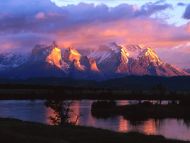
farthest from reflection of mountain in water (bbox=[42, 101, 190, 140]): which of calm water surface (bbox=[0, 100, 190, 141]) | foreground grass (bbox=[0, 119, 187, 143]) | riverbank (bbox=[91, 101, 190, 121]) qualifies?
foreground grass (bbox=[0, 119, 187, 143])

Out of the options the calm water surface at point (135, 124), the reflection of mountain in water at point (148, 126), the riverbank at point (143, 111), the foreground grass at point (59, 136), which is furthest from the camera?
the riverbank at point (143, 111)

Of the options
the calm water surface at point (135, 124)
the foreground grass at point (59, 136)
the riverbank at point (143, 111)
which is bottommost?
the riverbank at point (143, 111)

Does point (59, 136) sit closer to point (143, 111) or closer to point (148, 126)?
point (148, 126)

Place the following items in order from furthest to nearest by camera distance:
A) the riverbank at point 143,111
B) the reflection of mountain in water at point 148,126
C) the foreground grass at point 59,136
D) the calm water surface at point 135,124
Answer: the riverbank at point 143,111 < the calm water surface at point 135,124 < the reflection of mountain in water at point 148,126 < the foreground grass at point 59,136

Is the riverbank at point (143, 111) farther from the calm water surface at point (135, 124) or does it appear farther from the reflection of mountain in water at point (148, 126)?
the reflection of mountain in water at point (148, 126)

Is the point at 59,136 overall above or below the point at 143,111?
above

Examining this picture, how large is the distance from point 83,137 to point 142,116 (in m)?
80.7

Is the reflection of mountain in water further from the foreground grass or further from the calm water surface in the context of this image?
the foreground grass

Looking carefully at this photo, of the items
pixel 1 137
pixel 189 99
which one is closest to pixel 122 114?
pixel 189 99

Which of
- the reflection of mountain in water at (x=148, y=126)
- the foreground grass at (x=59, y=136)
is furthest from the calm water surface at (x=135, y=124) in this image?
the foreground grass at (x=59, y=136)

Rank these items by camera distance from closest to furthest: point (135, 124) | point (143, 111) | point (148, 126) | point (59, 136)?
point (59, 136)
point (148, 126)
point (135, 124)
point (143, 111)

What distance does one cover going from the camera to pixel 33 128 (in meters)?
43.0

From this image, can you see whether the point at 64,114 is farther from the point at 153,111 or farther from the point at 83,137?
the point at 153,111

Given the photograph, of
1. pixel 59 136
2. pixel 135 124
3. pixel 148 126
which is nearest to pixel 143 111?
pixel 135 124
